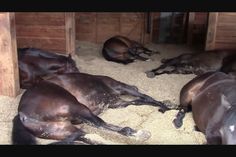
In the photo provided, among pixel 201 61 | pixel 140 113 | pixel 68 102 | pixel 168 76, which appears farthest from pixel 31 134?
pixel 201 61

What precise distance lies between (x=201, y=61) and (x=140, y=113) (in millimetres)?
1912

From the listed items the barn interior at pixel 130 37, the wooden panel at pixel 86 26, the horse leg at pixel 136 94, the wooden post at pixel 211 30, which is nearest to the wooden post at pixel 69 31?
the barn interior at pixel 130 37

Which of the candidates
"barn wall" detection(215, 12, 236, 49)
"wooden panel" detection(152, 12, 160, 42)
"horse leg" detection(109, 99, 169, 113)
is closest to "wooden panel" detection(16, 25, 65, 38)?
"horse leg" detection(109, 99, 169, 113)

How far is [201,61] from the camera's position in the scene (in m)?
5.87

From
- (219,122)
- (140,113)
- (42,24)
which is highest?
(42,24)

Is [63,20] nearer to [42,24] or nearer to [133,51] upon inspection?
[42,24]

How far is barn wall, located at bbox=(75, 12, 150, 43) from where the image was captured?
296 inches

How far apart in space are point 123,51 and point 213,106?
3157mm

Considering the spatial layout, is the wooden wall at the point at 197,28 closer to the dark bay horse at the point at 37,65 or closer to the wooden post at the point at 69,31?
the wooden post at the point at 69,31

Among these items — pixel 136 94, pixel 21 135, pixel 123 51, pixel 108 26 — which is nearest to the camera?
pixel 21 135

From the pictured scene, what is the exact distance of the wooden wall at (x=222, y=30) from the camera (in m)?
5.91

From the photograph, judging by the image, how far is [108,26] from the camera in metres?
7.57

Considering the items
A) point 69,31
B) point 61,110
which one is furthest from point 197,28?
point 61,110

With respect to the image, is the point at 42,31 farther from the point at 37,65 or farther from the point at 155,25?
the point at 155,25
